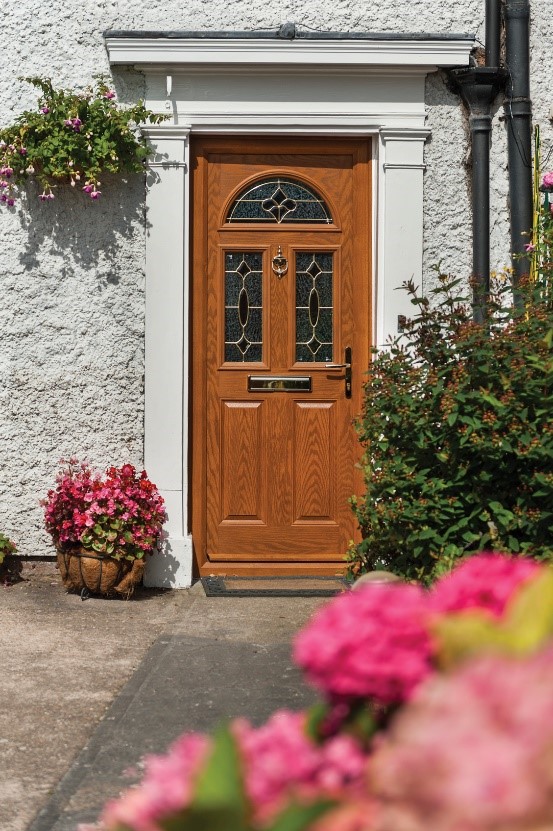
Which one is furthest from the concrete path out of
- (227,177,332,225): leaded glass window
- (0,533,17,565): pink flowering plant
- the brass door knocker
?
(227,177,332,225): leaded glass window

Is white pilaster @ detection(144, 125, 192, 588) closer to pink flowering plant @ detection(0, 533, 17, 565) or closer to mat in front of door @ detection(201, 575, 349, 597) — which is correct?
mat in front of door @ detection(201, 575, 349, 597)

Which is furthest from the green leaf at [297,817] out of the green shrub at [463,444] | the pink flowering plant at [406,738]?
the green shrub at [463,444]

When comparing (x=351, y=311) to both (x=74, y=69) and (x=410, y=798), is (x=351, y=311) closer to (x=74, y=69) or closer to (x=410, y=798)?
(x=74, y=69)

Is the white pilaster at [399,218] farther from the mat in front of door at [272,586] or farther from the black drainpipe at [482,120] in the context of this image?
the mat in front of door at [272,586]

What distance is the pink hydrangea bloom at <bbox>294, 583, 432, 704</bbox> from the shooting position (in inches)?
41.3

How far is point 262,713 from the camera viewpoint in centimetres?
414

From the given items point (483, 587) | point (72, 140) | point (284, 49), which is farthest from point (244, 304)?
point (483, 587)

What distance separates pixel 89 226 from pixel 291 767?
569 cm

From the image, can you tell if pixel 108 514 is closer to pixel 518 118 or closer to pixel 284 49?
pixel 284 49

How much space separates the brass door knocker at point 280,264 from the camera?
6535mm

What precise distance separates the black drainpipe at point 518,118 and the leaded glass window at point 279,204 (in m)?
1.09

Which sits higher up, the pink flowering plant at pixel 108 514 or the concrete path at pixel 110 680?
the pink flowering plant at pixel 108 514

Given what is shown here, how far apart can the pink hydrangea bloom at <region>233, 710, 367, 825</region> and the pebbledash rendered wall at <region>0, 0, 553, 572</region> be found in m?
5.48

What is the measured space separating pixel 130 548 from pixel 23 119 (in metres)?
2.46
